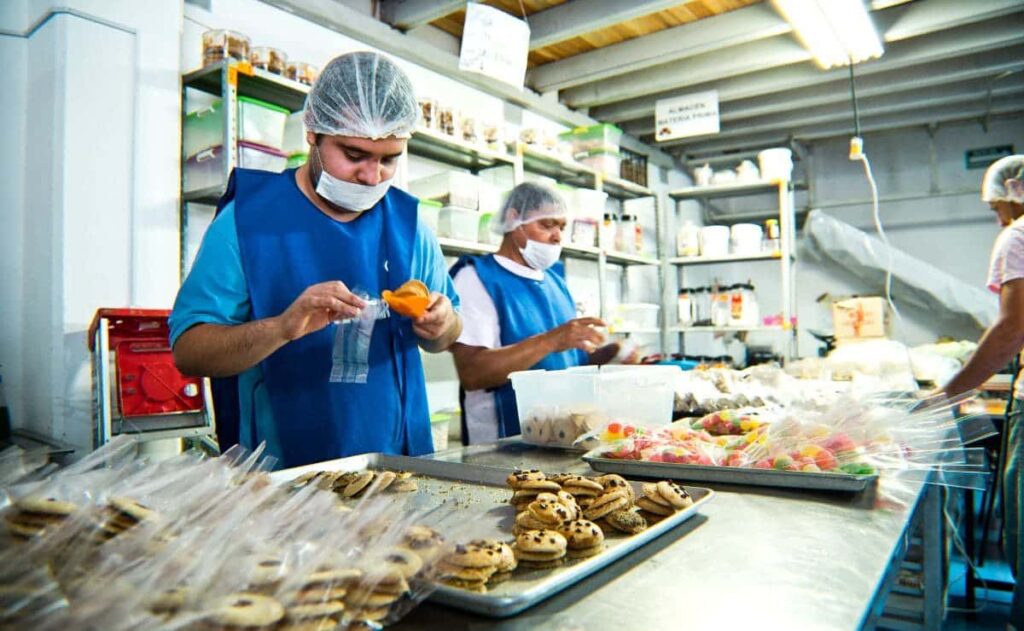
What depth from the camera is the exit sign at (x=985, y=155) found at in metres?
6.90

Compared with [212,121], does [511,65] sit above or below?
above

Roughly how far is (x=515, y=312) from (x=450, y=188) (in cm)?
147

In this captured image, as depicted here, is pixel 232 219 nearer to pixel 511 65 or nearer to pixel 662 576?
pixel 662 576

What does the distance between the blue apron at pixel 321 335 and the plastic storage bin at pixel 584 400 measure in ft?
1.06

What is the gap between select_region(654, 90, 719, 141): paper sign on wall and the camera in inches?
209

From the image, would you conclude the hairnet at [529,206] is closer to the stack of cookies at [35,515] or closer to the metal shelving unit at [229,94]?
the metal shelving unit at [229,94]

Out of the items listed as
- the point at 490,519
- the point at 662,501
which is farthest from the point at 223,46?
the point at 662,501

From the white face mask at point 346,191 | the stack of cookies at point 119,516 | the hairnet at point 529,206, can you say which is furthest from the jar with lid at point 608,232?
the stack of cookies at point 119,516

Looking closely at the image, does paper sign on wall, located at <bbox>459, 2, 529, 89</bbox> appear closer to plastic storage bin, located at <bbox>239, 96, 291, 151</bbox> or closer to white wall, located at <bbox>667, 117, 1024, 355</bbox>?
plastic storage bin, located at <bbox>239, 96, 291, 151</bbox>

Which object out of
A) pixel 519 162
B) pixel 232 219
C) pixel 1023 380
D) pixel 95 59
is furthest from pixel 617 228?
pixel 232 219

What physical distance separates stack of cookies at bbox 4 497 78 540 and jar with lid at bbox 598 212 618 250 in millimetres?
4625

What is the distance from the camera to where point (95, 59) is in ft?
8.95

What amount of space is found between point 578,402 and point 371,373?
0.56 metres

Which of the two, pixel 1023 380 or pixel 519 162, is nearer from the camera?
pixel 1023 380
